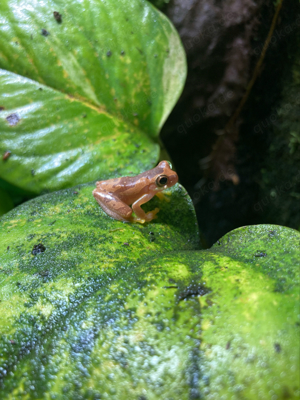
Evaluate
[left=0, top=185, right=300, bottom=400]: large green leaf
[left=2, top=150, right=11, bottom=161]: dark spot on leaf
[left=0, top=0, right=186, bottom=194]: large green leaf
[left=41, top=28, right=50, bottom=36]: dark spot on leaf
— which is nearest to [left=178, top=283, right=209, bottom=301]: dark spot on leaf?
[left=0, top=185, right=300, bottom=400]: large green leaf

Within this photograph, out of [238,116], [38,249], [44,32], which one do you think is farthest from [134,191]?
[238,116]

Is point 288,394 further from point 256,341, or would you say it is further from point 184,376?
point 184,376

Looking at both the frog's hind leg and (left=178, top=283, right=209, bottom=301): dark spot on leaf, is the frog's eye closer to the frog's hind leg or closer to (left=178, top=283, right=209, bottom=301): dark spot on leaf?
the frog's hind leg

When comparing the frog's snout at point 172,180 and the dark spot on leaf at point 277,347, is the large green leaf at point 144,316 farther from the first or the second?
the frog's snout at point 172,180

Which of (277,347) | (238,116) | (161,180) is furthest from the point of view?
(238,116)

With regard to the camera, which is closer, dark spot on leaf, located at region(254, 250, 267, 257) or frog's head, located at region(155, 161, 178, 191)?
dark spot on leaf, located at region(254, 250, 267, 257)

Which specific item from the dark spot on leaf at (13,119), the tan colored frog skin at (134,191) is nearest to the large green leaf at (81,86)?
the dark spot on leaf at (13,119)

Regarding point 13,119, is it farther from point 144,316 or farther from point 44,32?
point 144,316
